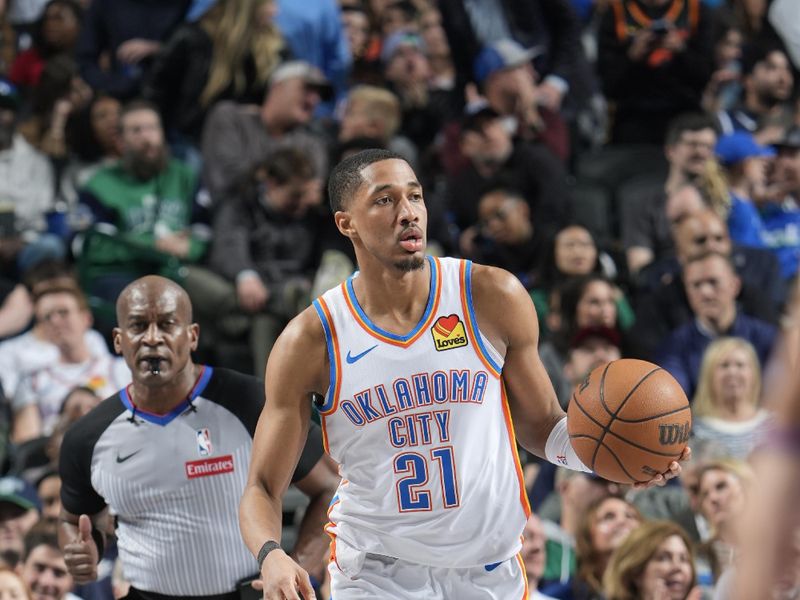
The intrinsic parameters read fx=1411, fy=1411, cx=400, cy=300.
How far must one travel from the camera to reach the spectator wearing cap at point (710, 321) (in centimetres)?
790

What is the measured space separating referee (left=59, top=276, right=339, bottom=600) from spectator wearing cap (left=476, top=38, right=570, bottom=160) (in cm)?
→ 476

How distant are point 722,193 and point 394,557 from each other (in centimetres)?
557

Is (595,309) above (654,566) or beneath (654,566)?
above

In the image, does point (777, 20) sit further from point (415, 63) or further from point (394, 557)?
point (394, 557)

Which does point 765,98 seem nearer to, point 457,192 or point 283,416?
point 457,192

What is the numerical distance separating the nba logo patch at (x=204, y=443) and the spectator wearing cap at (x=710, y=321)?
3.50 meters

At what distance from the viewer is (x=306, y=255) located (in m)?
8.50

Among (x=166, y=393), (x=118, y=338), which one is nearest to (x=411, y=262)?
(x=166, y=393)

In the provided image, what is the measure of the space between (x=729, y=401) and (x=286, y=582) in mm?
4194

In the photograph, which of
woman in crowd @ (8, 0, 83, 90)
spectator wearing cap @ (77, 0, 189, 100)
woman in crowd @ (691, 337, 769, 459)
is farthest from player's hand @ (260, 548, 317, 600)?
woman in crowd @ (8, 0, 83, 90)

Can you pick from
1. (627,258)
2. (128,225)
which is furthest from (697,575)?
(128,225)

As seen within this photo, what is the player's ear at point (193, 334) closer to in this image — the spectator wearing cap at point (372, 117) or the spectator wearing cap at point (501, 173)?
the spectator wearing cap at point (372, 117)

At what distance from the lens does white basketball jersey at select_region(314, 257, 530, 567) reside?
4184 mm

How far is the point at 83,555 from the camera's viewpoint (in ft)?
16.4
